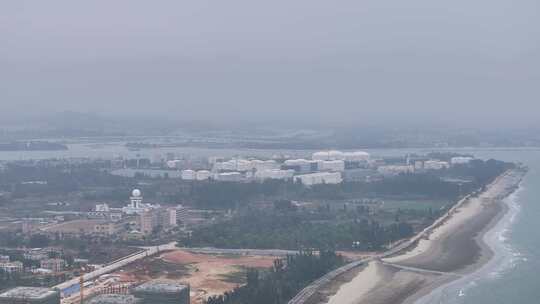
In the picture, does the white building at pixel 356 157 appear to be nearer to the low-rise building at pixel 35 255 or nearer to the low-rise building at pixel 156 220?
the low-rise building at pixel 156 220

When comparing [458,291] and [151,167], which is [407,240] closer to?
[458,291]

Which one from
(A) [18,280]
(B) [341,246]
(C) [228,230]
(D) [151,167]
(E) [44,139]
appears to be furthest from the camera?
(E) [44,139]

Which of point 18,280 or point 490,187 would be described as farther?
point 490,187

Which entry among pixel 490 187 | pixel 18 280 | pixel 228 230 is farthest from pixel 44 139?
pixel 18 280

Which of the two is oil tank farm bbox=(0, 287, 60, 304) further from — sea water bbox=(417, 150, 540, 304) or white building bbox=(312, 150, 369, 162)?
white building bbox=(312, 150, 369, 162)

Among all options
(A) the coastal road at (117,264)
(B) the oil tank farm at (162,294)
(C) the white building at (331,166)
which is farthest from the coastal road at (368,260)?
(C) the white building at (331,166)

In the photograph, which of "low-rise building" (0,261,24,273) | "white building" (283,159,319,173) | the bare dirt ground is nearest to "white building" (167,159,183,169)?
"white building" (283,159,319,173)

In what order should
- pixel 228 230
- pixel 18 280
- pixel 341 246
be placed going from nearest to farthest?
pixel 18 280 < pixel 341 246 < pixel 228 230
